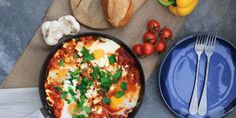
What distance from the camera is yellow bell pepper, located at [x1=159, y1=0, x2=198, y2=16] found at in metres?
1.94

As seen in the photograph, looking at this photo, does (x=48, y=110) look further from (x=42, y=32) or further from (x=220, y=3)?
(x=220, y=3)

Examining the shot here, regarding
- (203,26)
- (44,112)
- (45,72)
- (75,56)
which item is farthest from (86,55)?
(203,26)

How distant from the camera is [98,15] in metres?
2.00

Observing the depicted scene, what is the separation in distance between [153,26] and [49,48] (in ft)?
1.35

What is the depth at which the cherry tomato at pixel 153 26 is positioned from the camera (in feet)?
6.51

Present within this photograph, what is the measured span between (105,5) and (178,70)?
383mm

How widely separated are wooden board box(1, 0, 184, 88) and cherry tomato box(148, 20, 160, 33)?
0.04 metres

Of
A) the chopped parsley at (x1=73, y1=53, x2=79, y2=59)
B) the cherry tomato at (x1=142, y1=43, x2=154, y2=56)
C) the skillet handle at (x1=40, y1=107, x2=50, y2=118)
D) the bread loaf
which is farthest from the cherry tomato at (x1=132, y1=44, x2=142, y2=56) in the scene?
the skillet handle at (x1=40, y1=107, x2=50, y2=118)

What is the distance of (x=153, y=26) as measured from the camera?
1.98 m

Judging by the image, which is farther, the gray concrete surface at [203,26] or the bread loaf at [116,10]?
the gray concrete surface at [203,26]

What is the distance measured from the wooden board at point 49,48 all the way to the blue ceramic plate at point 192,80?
7 cm

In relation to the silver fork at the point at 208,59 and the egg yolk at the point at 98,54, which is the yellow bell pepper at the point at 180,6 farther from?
the egg yolk at the point at 98,54

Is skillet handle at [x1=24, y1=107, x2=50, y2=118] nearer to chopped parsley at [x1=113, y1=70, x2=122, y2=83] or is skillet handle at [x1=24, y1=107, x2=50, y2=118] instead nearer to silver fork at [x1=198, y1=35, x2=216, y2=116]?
chopped parsley at [x1=113, y1=70, x2=122, y2=83]

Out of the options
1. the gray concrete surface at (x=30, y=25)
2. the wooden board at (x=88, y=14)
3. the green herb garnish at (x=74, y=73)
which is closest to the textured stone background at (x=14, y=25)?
the gray concrete surface at (x=30, y=25)
